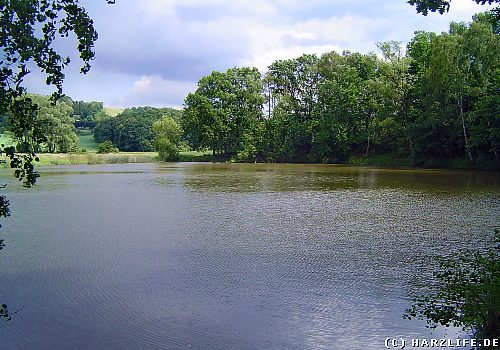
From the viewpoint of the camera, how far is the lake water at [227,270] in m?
5.66

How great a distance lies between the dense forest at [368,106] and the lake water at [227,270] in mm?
20783

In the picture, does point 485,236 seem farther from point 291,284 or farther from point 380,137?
point 380,137

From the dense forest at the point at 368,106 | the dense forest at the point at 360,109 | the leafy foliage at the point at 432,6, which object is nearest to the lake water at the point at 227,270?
the leafy foliage at the point at 432,6

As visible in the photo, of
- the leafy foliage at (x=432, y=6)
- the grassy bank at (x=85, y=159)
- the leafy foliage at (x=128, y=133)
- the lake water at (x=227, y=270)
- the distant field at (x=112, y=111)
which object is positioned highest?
the distant field at (x=112, y=111)

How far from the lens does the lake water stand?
18.6ft

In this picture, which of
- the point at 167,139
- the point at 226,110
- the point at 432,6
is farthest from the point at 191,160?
the point at 432,6

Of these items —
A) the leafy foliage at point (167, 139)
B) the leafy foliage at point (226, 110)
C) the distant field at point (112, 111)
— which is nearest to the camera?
the leafy foliage at point (226, 110)

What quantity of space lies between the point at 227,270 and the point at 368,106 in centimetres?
4845

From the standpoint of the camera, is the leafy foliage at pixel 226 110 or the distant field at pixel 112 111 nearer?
the leafy foliage at pixel 226 110

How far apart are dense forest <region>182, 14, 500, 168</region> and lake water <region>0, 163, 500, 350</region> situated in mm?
20783

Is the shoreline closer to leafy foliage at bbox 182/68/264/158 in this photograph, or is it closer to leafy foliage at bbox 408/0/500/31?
leafy foliage at bbox 182/68/264/158

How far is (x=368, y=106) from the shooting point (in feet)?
175

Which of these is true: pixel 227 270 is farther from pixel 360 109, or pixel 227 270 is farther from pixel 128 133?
pixel 128 133

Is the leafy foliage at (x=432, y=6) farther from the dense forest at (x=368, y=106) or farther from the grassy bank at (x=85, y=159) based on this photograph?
the grassy bank at (x=85, y=159)
